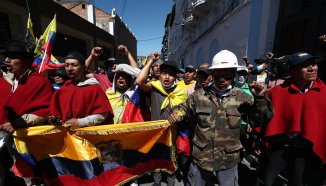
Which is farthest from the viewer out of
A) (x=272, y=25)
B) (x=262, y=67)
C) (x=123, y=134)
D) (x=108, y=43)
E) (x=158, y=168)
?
(x=108, y=43)

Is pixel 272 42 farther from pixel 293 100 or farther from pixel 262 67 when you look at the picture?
pixel 293 100

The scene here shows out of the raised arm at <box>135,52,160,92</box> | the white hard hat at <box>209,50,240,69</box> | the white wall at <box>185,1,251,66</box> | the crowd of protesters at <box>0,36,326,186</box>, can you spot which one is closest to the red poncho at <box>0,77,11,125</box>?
the crowd of protesters at <box>0,36,326,186</box>

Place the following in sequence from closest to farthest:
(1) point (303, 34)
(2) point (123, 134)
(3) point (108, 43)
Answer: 1. (2) point (123, 134)
2. (1) point (303, 34)
3. (3) point (108, 43)

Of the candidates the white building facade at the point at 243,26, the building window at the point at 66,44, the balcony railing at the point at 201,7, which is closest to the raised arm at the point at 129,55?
the white building facade at the point at 243,26

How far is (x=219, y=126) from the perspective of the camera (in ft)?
7.54

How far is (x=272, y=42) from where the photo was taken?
23.6 feet

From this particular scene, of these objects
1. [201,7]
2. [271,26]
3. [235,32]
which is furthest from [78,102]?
[201,7]

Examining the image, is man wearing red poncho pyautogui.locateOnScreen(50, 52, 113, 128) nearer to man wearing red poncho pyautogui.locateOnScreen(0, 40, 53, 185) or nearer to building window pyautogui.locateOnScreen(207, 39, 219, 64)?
man wearing red poncho pyautogui.locateOnScreen(0, 40, 53, 185)

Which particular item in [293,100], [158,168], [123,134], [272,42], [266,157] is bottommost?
[158,168]

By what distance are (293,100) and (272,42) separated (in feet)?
18.0

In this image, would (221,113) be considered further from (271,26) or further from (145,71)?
(271,26)

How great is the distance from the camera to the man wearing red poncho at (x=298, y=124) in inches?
91.4

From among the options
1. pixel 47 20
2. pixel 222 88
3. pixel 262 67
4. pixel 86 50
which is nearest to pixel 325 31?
pixel 262 67

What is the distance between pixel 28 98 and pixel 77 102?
549mm
